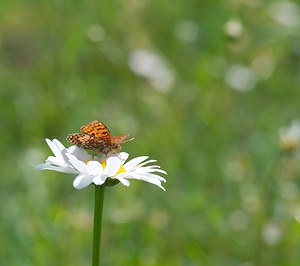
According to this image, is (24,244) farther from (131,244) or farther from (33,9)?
(33,9)

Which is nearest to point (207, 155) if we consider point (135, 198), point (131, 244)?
point (135, 198)

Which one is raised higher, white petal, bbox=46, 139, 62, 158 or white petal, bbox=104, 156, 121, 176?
white petal, bbox=46, 139, 62, 158

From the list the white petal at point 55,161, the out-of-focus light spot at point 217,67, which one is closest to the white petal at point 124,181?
the white petal at point 55,161

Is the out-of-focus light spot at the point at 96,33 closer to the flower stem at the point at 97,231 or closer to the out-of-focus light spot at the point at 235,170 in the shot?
the out-of-focus light spot at the point at 235,170

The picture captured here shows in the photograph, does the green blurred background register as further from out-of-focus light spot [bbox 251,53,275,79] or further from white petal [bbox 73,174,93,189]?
white petal [bbox 73,174,93,189]

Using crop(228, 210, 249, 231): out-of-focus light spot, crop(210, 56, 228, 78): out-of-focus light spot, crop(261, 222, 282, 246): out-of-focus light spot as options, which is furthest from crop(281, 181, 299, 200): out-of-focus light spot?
crop(210, 56, 228, 78): out-of-focus light spot

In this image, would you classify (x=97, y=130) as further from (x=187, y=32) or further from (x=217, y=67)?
(x=187, y=32)

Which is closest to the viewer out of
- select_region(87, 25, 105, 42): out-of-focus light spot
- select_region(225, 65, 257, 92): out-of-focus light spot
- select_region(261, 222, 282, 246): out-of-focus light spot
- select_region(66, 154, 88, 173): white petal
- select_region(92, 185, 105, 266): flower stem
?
select_region(92, 185, 105, 266): flower stem
